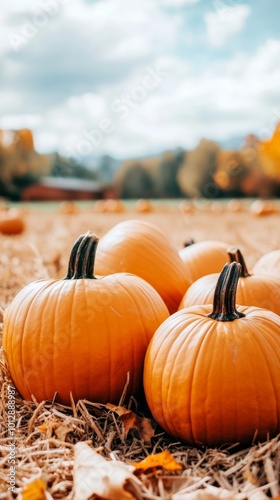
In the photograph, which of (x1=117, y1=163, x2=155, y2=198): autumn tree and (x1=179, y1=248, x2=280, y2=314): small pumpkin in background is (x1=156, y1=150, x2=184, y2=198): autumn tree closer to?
(x1=117, y1=163, x2=155, y2=198): autumn tree

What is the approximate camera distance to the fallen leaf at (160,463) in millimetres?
1681

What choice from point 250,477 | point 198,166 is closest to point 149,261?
point 250,477

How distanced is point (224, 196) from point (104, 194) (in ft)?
31.4

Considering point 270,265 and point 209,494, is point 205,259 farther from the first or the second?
point 209,494

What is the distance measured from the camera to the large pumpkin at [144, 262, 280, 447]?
6.24ft

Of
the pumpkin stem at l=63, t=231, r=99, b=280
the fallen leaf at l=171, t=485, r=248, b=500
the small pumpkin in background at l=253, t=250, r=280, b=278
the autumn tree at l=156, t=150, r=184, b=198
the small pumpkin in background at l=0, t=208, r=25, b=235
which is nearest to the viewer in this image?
the fallen leaf at l=171, t=485, r=248, b=500

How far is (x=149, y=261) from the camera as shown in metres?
2.99

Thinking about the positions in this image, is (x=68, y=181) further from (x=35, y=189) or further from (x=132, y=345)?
(x=132, y=345)

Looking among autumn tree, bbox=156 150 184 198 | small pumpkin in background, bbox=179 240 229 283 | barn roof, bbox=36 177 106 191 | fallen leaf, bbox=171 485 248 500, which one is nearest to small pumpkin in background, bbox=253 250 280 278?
small pumpkin in background, bbox=179 240 229 283

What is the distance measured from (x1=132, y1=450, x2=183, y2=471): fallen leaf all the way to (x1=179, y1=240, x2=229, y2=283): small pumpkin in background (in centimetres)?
164

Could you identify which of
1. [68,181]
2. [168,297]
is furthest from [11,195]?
[168,297]

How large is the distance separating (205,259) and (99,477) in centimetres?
197

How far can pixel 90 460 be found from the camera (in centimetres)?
170

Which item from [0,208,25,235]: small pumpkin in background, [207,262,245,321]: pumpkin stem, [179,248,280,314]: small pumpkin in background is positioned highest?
[207,262,245,321]: pumpkin stem
